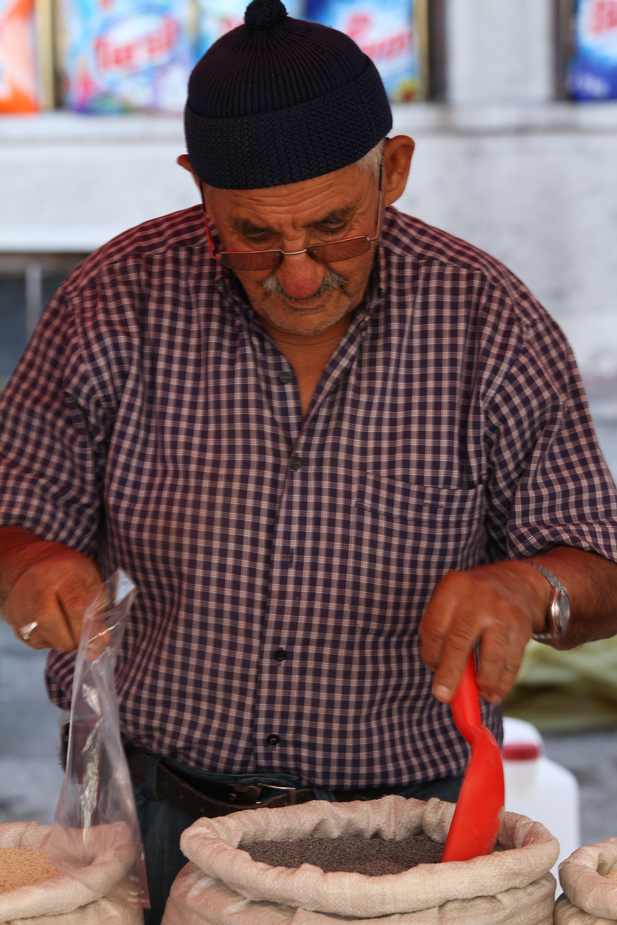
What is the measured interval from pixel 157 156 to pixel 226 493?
466 cm

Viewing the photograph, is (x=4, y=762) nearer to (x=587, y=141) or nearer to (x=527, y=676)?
(x=527, y=676)

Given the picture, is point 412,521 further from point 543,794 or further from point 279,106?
point 543,794

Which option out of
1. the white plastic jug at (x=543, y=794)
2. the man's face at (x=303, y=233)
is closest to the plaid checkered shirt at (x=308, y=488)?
the man's face at (x=303, y=233)

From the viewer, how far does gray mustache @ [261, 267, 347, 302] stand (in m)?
1.63

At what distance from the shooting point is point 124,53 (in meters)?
6.02

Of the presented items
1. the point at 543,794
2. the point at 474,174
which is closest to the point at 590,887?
the point at 543,794

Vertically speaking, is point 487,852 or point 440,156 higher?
point 487,852

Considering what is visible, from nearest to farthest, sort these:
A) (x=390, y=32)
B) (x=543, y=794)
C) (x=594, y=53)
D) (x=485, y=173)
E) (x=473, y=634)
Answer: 1. (x=473, y=634)
2. (x=543, y=794)
3. (x=390, y=32)
4. (x=594, y=53)
5. (x=485, y=173)

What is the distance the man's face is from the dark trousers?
0.55m

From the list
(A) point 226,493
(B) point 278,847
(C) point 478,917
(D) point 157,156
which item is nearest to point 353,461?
(A) point 226,493

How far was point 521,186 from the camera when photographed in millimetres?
6336

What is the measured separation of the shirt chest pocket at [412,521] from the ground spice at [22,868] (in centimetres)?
51

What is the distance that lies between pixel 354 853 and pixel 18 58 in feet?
17.0

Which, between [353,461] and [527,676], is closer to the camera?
[353,461]
